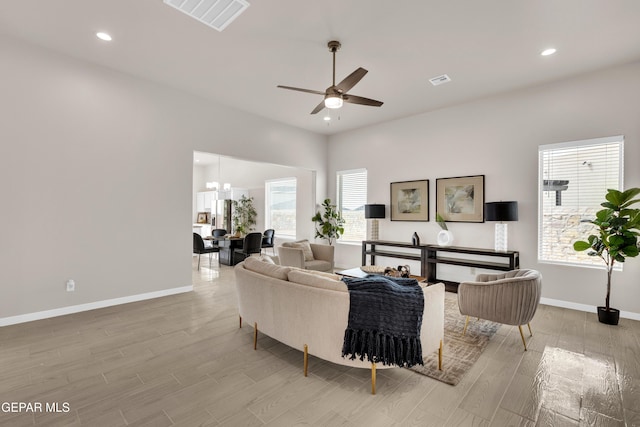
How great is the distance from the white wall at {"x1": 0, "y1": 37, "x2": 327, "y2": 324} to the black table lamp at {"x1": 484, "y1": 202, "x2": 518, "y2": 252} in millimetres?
4760

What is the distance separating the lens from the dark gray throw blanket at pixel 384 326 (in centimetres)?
227

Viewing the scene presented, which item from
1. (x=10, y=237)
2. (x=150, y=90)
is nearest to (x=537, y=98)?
(x=150, y=90)

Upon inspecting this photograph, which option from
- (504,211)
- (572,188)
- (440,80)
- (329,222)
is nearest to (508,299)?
(504,211)

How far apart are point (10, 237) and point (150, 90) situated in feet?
8.76

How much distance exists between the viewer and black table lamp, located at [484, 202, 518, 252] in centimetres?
455

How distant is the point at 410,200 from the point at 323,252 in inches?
82.9

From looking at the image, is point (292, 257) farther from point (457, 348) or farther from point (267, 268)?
point (457, 348)

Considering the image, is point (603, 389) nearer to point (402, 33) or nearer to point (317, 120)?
point (402, 33)

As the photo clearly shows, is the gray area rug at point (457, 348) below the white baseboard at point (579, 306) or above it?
below

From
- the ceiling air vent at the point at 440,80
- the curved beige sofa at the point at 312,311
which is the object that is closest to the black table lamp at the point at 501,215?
the ceiling air vent at the point at 440,80

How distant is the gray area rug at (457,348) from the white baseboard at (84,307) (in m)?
3.98

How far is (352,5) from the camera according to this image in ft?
9.39

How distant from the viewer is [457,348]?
309 cm

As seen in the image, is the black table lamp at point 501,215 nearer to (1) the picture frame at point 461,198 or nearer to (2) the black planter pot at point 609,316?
(1) the picture frame at point 461,198
